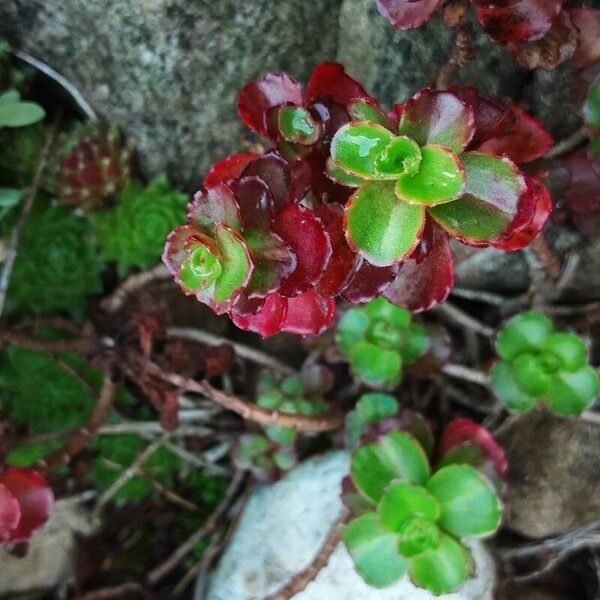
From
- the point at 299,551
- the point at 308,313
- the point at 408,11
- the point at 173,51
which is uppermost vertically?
the point at 408,11

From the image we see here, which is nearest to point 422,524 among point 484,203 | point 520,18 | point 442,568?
point 442,568

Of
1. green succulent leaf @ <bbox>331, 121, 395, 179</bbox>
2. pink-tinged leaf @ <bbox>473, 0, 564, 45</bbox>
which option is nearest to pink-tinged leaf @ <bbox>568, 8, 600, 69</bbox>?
pink-tinged leaf @ <bbox>473, 0, 564, 45</bbox>

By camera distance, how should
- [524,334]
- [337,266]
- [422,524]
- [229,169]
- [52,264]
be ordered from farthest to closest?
[52,264] → [524,334] → [422,524] → [229,169] → [337,266]

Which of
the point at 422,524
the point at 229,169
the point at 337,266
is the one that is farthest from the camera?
the point at 422,524

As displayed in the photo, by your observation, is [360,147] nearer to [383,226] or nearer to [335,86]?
[383,226]

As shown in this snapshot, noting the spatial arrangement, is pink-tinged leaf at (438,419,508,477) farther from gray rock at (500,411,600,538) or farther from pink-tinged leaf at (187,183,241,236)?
pink-tinged leaf at (187,183,241,236)

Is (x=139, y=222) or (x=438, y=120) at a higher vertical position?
(x=438, y=120)

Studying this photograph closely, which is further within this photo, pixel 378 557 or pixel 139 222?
pixel 139 222
